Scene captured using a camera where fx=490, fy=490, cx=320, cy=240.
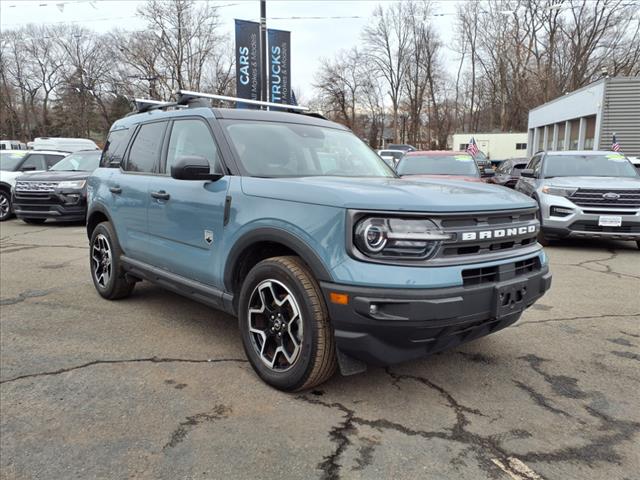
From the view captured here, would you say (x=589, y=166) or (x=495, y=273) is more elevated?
(x=589, y=166)

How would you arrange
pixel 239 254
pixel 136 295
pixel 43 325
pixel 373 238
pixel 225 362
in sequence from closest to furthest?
pixel 373 238, pixel 239 254, pixel 225 362, pixel 43 325, pixel 136 295

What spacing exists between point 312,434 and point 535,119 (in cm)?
3794

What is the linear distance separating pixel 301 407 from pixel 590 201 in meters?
6.81

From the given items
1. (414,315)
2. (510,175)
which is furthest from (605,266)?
(510,175)

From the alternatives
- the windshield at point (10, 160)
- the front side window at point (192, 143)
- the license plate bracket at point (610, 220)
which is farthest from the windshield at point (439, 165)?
the windshield at point (10, 160)

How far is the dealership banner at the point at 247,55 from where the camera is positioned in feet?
52.9

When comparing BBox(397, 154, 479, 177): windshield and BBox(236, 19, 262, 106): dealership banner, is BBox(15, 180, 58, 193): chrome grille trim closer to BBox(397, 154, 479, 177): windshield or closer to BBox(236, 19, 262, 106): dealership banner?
BBox(236, 19, 262, 106): dealership banner

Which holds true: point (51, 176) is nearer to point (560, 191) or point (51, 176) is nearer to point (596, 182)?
point (560, 191)

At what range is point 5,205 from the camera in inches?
499

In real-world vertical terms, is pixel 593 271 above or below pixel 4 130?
below

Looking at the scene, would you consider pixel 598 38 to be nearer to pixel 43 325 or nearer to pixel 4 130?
pixel 43 325

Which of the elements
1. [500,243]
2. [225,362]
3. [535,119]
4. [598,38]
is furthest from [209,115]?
[598,38]

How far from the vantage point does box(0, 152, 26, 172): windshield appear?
1295cm

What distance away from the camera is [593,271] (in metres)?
6.67
